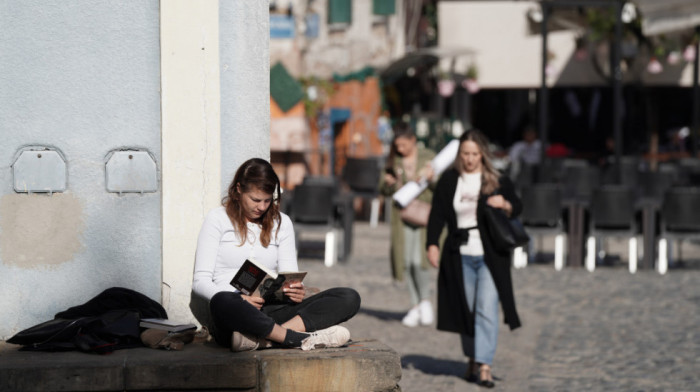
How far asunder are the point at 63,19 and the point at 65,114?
457 millimetres

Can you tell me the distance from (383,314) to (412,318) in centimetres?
66

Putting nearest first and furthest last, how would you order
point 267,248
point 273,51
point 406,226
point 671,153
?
point 267,248 < point 406,226 < point 273,51 < point 671,153

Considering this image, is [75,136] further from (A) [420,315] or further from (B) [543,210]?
(B) [543,210]

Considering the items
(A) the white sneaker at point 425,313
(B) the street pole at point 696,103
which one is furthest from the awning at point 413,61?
(A) the white sneaker at point 425,313

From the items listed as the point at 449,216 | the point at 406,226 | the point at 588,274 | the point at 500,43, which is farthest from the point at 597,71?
the point at 449,216

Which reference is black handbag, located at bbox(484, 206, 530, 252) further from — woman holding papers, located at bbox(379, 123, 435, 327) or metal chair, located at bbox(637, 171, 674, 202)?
metal chair, located at bbox(637, 171, 674, 202)

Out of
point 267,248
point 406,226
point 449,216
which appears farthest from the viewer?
point 406,226

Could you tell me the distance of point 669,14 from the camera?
21.6m

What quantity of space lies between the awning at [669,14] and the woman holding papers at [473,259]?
43.3ft

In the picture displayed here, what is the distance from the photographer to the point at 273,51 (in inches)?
965

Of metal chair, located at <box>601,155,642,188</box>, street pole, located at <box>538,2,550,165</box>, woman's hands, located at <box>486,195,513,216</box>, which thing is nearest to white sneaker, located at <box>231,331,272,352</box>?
woman's hands, located at <box>486,195,513,216</box>

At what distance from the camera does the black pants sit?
6.18 meters

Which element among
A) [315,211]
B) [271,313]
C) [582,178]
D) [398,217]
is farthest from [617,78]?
[271,313]

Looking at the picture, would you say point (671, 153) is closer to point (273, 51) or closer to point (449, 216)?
point (273, 51)
